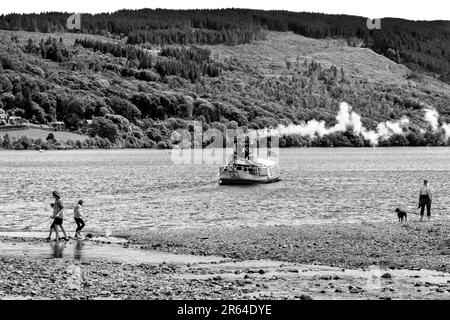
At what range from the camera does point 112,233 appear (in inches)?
2105

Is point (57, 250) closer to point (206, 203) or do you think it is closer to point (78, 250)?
point (78, 250)

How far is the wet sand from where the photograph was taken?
29.6 m

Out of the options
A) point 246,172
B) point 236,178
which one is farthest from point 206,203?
point 246,172

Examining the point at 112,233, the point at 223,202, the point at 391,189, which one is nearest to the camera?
the point at 112,233

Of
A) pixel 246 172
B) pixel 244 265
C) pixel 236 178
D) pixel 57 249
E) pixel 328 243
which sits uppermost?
pixel 328 243

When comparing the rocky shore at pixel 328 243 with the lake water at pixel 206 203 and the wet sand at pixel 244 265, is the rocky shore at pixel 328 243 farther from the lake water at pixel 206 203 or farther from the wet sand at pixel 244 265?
the lake water at pixel 206 203

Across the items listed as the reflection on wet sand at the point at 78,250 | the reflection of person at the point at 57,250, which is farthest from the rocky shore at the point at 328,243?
the reflection of person at the point at 57,250

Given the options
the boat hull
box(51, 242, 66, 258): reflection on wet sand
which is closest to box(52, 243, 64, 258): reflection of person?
box(51, 242, 66, 258): reflection on wet sand

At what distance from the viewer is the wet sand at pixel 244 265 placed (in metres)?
29.6

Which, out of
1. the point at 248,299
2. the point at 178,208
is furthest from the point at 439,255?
the point at 178,208

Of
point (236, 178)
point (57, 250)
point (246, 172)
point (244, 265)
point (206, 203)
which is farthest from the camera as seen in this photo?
point (246, 172)

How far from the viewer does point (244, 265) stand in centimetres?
3709
